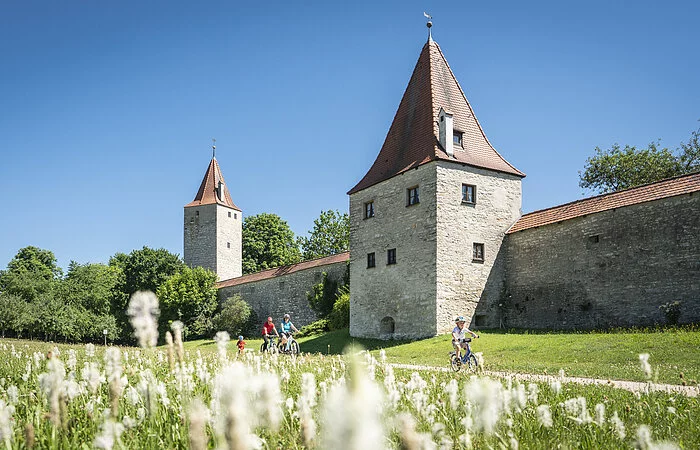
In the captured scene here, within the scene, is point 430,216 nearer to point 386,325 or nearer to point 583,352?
point 386,325

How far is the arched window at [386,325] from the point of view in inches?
1104

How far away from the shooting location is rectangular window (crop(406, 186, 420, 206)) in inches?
1060

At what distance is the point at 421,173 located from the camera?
87.9 ft

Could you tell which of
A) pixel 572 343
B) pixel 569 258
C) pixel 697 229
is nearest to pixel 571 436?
pixel 572 343

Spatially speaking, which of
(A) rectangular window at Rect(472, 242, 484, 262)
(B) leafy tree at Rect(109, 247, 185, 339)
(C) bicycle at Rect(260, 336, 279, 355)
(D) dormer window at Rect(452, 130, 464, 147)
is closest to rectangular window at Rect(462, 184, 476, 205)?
(A) rectangular window at Rect(472, 242, 484, 262)

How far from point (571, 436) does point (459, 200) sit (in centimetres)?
2267

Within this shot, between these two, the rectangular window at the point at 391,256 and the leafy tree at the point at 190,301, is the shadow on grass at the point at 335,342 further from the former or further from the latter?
the leafy tree at the point at 190,301

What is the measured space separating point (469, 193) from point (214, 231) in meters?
40.9

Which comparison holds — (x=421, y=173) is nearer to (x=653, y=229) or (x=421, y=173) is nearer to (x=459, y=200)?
(x=459, y=200)

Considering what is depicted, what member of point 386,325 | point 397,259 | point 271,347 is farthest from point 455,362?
point 386,325

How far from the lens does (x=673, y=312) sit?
65.6ft

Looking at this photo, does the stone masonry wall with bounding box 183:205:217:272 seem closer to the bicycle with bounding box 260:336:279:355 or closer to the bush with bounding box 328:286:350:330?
the bush with bounding box 328:286:350:330

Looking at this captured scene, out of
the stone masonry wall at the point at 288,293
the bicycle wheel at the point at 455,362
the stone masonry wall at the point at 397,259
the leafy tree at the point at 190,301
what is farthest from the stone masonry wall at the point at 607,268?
the leafy tree at the point at 190,301

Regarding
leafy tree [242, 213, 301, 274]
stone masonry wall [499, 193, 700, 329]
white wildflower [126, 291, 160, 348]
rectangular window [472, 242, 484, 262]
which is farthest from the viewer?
leafy tree [242, 213, 301, 274]
